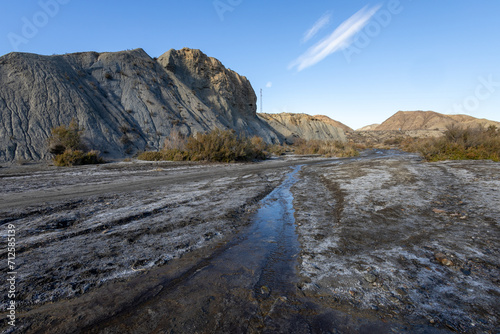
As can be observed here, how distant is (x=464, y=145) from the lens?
12477 mm

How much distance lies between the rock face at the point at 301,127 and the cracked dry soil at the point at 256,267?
159 feet

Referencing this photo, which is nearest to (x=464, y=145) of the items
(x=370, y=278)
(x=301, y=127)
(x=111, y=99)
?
(x=370, y=278)

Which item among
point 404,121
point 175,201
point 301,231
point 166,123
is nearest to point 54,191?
point 175,201

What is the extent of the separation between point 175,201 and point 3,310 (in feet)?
10.3

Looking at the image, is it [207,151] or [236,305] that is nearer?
[236,305]

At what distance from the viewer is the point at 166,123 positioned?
80.1ft

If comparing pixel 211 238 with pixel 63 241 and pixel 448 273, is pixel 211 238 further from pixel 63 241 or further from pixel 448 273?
pixel 448 273

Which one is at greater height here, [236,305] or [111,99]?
[111,99]

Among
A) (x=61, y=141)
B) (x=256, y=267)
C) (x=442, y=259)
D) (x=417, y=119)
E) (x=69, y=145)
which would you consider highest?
(x=417, y=119)

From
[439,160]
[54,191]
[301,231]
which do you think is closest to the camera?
[301,231]

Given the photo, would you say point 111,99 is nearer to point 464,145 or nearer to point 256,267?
point 256,267

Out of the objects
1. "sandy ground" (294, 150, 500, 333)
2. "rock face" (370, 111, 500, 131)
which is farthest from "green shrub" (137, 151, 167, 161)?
"rock face" (370, 111, 500, 131)

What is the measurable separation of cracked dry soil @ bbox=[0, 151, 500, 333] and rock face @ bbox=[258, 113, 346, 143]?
48.4 m

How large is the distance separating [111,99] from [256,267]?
27195 mm
